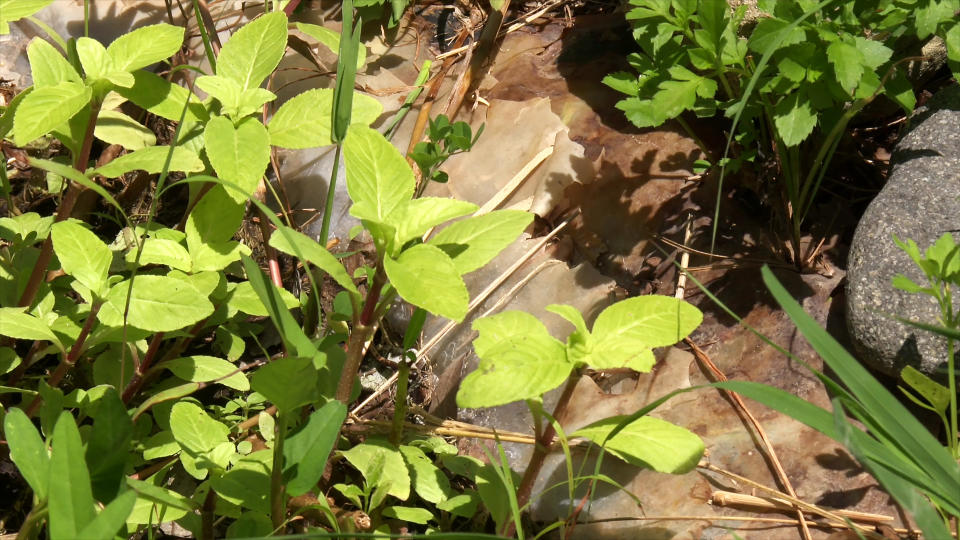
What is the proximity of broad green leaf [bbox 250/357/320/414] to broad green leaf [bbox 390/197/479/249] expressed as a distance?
0.32 metres

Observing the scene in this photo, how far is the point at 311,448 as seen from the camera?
1678mm

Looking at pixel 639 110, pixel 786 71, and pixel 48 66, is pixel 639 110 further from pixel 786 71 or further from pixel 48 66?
pixel 48 66

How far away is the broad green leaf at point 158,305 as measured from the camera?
1.91 meters

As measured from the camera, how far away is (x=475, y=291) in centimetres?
261

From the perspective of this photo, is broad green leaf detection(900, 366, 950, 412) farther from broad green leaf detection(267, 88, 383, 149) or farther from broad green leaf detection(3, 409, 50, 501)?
broad green leaf detection(3, 409, 50, 501)

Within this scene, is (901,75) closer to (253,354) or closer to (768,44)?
(768,44)

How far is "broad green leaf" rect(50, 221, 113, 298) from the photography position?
6.47 feet

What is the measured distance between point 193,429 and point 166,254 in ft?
1.42

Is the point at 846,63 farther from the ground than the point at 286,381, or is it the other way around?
the point at 846,63

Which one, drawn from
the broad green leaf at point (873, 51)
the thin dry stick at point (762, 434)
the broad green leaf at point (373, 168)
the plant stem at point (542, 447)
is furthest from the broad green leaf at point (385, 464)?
the broad green leaf at point (873, 51)

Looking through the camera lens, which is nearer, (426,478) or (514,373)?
(514,373)

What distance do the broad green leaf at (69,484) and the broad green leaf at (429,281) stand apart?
2.05ft

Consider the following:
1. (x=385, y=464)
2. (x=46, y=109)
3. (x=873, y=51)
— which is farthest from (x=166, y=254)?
(x=873, y=51)

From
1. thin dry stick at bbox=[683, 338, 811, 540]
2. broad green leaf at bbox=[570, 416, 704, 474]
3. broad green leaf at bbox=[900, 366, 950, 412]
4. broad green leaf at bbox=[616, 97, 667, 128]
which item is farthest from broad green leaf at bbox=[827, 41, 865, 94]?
broad green leaf at bbox=[570, 416, 704, 474]
